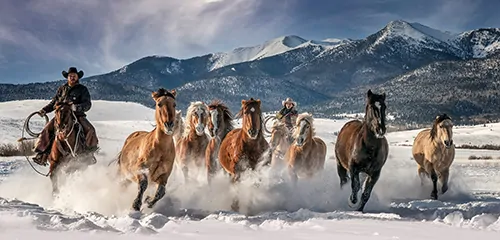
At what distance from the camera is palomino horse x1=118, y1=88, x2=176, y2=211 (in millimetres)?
7402

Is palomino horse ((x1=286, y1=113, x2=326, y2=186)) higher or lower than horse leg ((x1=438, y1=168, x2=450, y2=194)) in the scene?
higher

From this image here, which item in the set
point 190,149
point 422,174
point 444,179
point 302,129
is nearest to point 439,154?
point 444,179

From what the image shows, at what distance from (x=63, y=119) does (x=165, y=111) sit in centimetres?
269

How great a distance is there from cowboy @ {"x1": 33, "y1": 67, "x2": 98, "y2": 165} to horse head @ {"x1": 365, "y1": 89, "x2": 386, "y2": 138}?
5515 millimetres

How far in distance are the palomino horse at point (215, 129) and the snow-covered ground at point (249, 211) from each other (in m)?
0.58

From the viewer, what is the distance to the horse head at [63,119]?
8.95 meters

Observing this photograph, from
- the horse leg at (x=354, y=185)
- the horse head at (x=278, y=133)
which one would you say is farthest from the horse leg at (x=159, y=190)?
the horse head at (x=278, y=133)

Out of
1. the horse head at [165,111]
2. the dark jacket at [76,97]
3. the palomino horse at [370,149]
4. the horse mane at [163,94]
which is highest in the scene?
the dark jacket at [76,97]

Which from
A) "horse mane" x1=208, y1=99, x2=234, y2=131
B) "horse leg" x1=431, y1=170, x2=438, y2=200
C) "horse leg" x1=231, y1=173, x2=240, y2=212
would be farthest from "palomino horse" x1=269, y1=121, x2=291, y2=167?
"horse leg" x1=431, y1=170, x2=438, y2=200

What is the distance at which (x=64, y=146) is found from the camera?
9.16 meters

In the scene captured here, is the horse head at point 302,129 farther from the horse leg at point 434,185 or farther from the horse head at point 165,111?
the horse head at point 165,111

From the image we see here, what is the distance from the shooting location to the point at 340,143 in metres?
10.2

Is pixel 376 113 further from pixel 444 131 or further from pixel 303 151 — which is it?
pixel 444 131

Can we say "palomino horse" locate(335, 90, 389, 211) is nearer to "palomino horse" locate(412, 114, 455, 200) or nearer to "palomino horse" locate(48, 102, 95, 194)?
"palomino horse" locate(412, 114, 455, 200)
